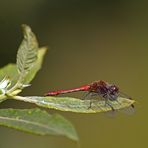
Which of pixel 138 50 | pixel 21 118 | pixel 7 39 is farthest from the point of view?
pixel 138 50

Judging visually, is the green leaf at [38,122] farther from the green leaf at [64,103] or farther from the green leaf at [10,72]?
the green leaf at [10,72]

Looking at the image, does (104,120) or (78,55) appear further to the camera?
(78,55)

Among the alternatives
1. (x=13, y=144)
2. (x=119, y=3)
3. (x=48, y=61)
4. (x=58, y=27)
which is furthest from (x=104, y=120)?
(x=119, y=3)

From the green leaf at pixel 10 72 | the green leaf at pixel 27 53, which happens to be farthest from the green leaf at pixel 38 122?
the green leaf at pixel 10 72

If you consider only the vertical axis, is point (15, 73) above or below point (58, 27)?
above

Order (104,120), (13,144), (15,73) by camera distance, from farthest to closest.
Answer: (104,120)
(13,144)
(15,73)

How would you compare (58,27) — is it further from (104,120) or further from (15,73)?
(15,73)
